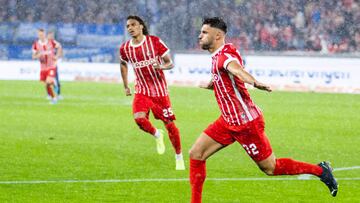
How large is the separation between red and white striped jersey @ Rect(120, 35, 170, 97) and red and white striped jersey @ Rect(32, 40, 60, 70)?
51.9 ft

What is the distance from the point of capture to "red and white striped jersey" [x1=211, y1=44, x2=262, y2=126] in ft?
31.7

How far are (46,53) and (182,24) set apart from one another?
1119 cm

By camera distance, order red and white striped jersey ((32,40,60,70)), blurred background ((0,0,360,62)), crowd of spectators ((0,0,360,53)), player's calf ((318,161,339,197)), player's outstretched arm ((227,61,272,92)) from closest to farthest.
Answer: player's outstretched arm ((227,61,272,92)) < player's calf ((318,161,339,197)) < red and white striped jersey ((32,40,60,70)) < crowd of spectators ((0,0,360,53)) < blurred background ((0,0,360,62))

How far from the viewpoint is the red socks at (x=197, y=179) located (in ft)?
31.5

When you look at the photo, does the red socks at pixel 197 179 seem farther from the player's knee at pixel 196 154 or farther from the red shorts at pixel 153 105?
the red shorts at pixel 153 105

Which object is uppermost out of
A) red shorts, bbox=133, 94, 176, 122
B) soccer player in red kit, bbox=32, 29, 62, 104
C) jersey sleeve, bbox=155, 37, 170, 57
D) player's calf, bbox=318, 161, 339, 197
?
jersey sleeve, bbox=155, 37, 170, 57

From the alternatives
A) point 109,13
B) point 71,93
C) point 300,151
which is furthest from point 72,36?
point 300,151

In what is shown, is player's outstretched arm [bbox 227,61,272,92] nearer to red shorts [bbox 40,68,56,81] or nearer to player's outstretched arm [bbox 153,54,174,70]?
player's outstretched arm [bbox 153,54,174,70]

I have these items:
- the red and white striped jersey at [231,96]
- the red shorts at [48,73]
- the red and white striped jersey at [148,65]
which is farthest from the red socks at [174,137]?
the red shorts at [48,73]

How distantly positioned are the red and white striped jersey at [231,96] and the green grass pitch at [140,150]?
4.57 feet

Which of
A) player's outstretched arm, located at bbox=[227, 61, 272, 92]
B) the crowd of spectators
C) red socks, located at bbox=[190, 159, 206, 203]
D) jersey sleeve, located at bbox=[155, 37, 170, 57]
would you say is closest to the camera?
player's outstretched arm, located at bbox=[227, 61, 272, 92]

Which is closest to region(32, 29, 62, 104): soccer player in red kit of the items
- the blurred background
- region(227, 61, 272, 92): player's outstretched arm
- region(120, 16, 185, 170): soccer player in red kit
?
the blurred background

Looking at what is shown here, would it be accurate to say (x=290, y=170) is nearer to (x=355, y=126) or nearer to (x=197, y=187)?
(x=197, y=187)

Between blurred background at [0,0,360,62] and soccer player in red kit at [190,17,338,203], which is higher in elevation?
soccer player in red kit at [190,17,338,203]
